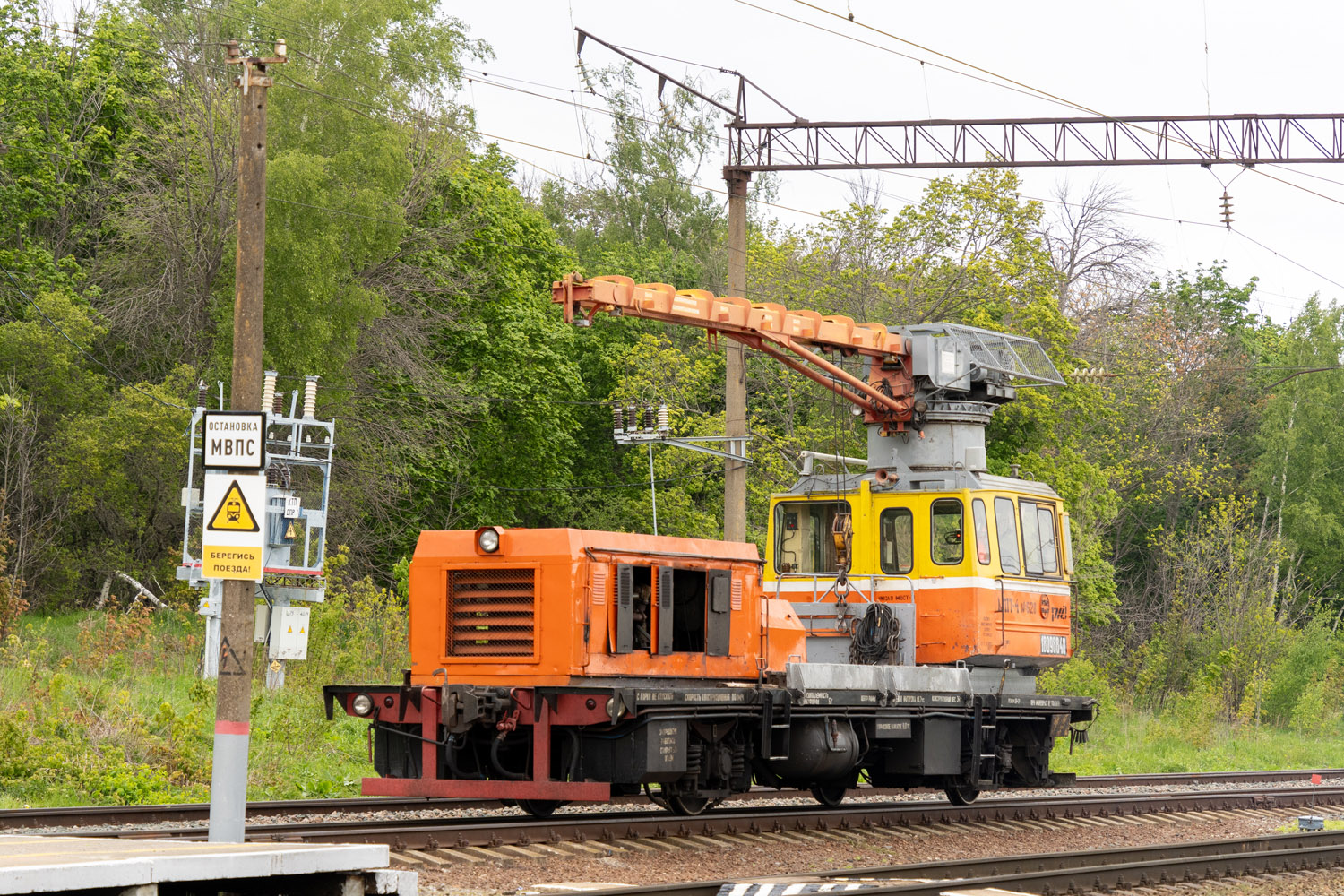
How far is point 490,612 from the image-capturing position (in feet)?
41.2

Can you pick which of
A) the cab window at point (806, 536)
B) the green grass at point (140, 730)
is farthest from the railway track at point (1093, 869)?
the green grass at point (140, 730)

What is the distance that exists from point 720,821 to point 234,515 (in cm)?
543

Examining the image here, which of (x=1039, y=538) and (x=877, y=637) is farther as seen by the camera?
(x=1039, y=538)

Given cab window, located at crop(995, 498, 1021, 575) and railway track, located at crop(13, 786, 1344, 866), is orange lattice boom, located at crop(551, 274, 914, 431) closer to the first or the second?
cab window, located at crop(995, 498, 1021, 575)

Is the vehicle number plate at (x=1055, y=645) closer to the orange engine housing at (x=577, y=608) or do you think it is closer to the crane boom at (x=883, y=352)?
the crane boom at (x=883, y=352)

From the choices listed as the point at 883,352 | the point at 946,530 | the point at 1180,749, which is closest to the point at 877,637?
Answer: the point at 946,530

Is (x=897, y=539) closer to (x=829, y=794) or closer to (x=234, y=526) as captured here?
(x=829, y=794)

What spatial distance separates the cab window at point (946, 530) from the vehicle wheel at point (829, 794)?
2.69 m

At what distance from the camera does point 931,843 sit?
13.8 meters

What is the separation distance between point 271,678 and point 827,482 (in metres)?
8.79

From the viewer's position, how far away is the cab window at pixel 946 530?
15617mm

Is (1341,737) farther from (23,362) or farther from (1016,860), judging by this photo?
(23,362)

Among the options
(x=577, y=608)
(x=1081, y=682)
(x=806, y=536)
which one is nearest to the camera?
(x=577, y=608)

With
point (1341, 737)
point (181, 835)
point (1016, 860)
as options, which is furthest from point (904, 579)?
point (1341, 737)
